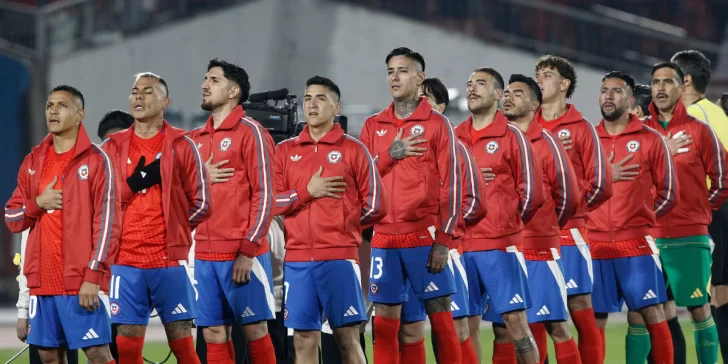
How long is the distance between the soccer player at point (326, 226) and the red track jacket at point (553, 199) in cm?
104

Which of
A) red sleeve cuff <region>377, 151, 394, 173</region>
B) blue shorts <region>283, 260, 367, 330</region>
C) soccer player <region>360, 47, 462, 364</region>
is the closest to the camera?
blue shorts <region>283, 260, 367, 330</region>

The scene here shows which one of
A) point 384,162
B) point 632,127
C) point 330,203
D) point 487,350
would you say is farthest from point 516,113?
point 487,350

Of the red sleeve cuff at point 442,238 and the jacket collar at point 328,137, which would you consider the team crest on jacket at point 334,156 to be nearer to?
the jacket collar at point 328,137

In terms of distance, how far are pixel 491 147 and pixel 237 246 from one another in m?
1.51

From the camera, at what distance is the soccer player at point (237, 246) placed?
5953 mm

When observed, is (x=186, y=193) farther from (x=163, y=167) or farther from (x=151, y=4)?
(x=151, y=4)

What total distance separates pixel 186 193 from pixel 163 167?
0.19 metres

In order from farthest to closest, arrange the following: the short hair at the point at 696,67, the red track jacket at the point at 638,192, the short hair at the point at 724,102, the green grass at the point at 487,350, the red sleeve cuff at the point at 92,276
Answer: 1. the short hair at the point at 724,102
2. the green grass at the point at 487,350
3. the short hair at the point at 696,67
4. the red track jacket at the point at 638,192
5. the red sleeve cuff at the point at 92,276

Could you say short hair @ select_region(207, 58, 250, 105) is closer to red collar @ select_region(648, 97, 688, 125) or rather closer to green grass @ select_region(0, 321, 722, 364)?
red collar @ select_region(648, 97, 688, 125)

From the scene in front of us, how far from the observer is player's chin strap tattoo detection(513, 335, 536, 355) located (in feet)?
20.2

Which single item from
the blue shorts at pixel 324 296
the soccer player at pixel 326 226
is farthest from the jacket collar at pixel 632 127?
the blue shorts at pixel 324 296

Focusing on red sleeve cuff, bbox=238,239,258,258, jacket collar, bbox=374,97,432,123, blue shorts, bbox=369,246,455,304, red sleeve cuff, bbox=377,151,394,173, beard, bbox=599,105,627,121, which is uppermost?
beard, bbox=599,105,627,121

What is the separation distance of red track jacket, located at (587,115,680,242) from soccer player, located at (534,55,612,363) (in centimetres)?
20

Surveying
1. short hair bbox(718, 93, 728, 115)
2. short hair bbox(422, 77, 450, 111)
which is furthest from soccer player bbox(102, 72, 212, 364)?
short hair bbox(718, 93, 728, 115)
